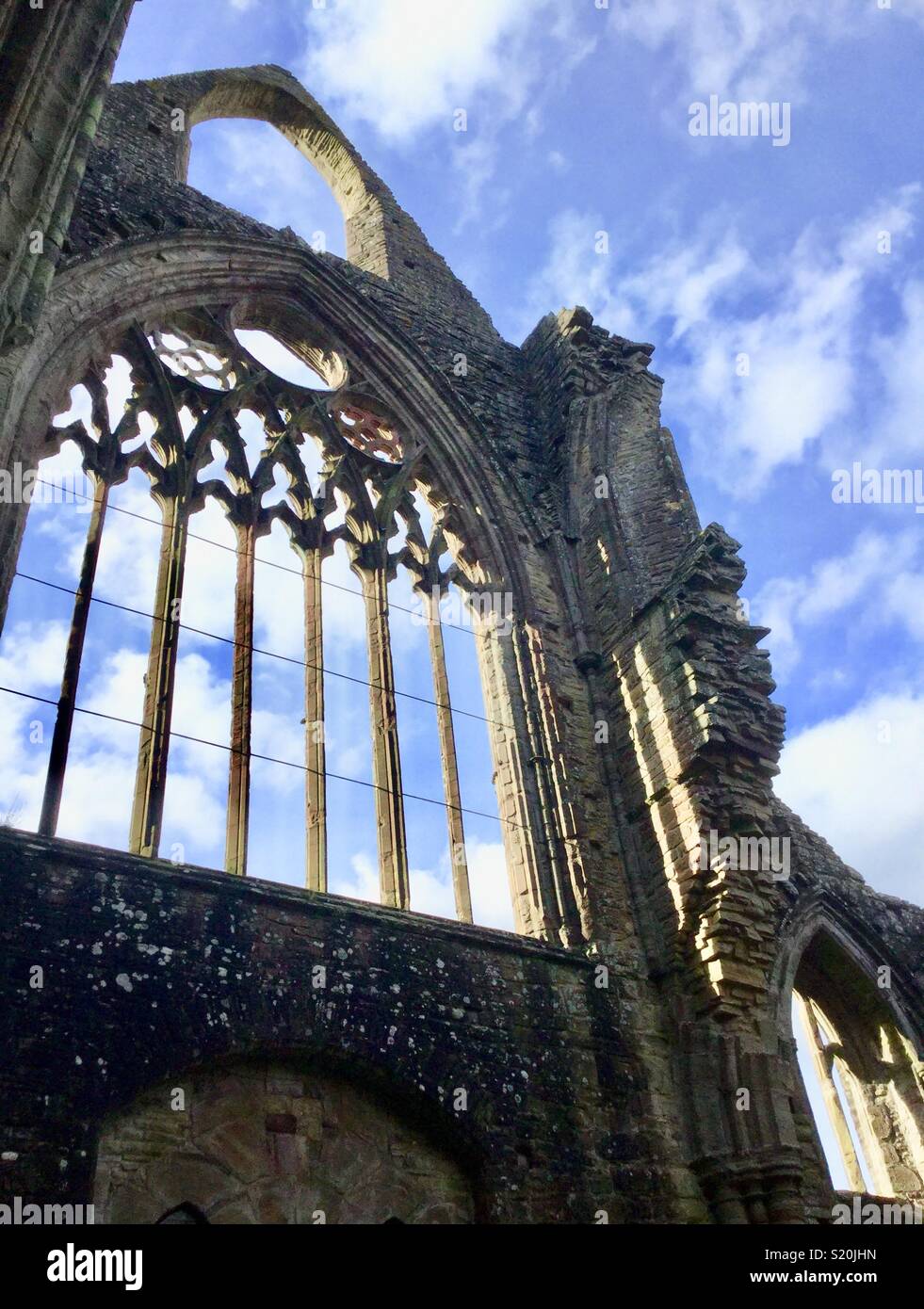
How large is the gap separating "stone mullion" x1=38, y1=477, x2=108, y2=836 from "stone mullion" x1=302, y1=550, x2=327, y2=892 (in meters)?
1.49

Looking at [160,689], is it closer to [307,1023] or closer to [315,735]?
[315,735]

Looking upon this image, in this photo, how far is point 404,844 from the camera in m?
7.20

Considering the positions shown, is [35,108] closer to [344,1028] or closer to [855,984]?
[344,1028]

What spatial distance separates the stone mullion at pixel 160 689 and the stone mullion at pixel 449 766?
1998 mm

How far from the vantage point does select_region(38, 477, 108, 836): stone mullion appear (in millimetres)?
5988

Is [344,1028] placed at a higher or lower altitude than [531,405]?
lower

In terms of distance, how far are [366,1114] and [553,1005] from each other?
1381 millimetres

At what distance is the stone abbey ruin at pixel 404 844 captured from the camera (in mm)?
5270

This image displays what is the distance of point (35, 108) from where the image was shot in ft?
12.2

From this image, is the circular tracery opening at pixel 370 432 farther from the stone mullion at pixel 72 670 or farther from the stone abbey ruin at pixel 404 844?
the stone mullion at pixel 72 670

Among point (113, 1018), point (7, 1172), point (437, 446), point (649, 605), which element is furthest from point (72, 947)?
point (437, 446)

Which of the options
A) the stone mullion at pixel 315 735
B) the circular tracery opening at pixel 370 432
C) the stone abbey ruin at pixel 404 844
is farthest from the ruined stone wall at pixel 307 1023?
the circular tracery opening at pixel 370 432

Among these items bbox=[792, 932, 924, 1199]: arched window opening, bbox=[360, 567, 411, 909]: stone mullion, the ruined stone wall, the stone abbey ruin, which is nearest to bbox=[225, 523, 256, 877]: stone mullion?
the stone abbey ruin

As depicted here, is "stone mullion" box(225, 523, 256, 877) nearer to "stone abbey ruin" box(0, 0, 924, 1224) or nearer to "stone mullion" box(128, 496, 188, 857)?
"stone abbey ruin" box(0, 0, 924, 1224)
